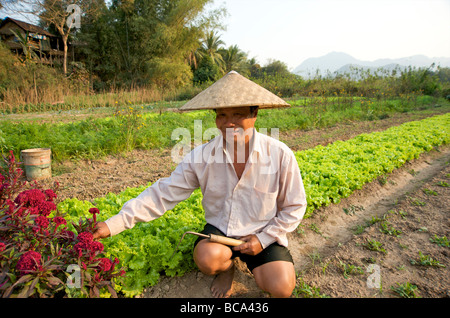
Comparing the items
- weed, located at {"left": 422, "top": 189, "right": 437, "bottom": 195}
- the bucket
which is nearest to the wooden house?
the bucket

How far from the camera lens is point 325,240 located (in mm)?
3207

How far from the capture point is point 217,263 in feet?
6.88

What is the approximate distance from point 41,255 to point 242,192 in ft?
4.31

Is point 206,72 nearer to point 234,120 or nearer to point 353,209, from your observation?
point 353,209

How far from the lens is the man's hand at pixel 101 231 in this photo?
1808 millimetres

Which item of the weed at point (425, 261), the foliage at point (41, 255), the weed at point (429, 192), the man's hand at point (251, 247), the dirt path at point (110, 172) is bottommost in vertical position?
the weed at point (425, 261)

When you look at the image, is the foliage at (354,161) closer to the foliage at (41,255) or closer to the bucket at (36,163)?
the foliage at (41,255)

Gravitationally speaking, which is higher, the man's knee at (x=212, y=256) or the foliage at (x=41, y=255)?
the foliage at (x=41, y=255)

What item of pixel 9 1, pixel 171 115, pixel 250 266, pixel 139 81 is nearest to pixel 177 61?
pixel 139 81

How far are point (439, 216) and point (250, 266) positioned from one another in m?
2.87

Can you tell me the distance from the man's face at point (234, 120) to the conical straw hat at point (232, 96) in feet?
0.32

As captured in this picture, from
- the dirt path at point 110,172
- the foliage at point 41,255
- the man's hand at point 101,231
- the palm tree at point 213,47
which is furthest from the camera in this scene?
the palm tree at point 213,47

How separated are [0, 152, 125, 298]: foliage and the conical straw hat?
1.07 m

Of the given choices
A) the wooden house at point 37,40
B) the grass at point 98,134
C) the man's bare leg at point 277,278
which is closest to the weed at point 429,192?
the man's bare leg at point 277,278
